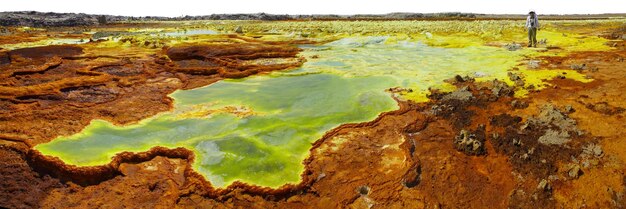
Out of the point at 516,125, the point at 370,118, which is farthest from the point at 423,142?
the point at 516,125

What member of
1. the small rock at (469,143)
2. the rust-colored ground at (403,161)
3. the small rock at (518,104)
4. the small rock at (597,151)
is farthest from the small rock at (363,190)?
the small rock at (518,104)

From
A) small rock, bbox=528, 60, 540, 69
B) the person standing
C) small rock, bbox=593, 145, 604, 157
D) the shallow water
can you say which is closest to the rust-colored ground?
small rock, bbox=593, 145, 604, 157

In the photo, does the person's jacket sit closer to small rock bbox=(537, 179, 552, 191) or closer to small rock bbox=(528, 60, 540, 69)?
small rock bbox=(528, 60, 540, 69)

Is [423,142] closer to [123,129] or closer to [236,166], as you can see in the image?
[236,166]

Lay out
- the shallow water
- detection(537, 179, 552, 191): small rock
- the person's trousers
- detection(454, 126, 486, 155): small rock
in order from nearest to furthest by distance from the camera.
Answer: detection(537, 179, 552, 191): small rock → the shallow water → detection(454, 126, 486, 155): small rock → the person's trousers

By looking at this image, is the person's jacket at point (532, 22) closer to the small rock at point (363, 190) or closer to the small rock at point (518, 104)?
the small rock at point (518, 104)

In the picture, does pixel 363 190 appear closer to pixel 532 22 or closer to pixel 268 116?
pixel 268 116
